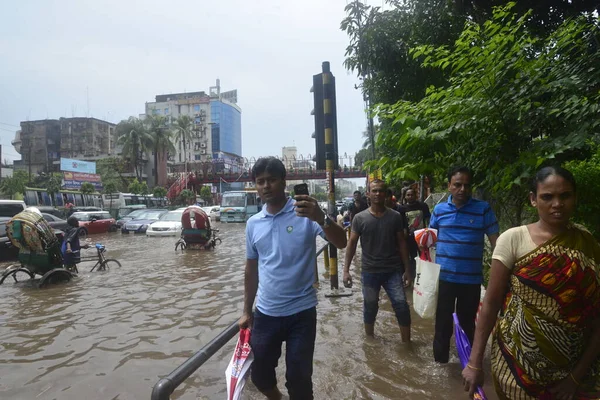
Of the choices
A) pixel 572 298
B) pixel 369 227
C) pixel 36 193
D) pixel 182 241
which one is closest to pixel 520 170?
pixel 369 227

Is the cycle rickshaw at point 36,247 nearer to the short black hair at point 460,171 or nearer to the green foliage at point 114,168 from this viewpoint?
the short black hair at point 460,171

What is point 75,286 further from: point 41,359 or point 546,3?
point 546,3

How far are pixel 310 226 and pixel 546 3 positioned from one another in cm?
653

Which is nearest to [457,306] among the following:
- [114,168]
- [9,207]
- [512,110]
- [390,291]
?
[390,291]

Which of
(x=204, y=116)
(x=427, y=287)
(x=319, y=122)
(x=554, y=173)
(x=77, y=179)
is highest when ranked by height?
(x=204, y=116)

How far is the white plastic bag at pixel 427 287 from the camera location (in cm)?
352

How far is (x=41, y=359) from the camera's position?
4426 mm

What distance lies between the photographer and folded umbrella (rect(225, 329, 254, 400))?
2350 mm

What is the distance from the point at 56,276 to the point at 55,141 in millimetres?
67511

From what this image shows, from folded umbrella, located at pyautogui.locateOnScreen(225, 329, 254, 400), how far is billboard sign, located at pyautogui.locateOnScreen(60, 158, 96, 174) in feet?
163

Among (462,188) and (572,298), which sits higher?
(462,188)

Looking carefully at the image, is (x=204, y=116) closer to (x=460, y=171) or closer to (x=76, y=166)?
(x=76, y=166)

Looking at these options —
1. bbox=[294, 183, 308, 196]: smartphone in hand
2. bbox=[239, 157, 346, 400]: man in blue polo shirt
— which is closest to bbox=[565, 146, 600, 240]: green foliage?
bbox=[239, 157, 346, 400]: man in blue polo shirt

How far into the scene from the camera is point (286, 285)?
101 inches
